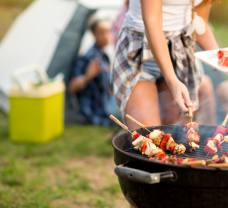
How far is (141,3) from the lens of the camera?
3174 millimetres

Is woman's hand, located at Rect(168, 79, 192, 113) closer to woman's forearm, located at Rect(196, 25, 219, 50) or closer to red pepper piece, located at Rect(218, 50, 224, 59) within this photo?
red pepper piece, located at Rect(218, 50, 224, 59)

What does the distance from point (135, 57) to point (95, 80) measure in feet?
11.5

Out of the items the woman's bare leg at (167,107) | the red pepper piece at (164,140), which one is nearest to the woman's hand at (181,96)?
the red pepper piece at (164,140)

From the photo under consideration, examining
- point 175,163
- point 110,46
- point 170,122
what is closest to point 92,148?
point 110,46

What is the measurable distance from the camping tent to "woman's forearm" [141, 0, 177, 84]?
12.8 feet

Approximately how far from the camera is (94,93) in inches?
277

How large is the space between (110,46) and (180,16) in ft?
12.0

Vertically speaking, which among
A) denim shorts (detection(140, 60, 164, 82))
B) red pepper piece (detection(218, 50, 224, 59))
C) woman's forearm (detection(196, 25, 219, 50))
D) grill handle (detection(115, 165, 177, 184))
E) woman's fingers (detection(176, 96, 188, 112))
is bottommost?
grill handle (detection(115, 165, 177, 184))

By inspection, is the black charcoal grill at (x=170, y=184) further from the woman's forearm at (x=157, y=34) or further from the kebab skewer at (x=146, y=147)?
the woman's forearm at (x=157, y=34)

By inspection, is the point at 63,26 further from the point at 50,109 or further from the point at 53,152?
the point at 53,152

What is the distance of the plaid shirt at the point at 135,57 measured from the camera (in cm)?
344

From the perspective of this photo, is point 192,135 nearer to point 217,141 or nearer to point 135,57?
point 217,141

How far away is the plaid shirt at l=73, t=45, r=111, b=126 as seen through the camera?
274 inches

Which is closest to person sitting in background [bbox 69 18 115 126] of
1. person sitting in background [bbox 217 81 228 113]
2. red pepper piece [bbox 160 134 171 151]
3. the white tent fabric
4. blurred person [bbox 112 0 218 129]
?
the white tent fabric
